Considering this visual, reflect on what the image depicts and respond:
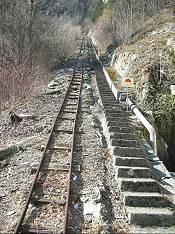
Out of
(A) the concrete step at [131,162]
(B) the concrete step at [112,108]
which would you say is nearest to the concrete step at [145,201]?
(A) the concrete step at [131,162]

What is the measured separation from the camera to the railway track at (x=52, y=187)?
8.22 meters

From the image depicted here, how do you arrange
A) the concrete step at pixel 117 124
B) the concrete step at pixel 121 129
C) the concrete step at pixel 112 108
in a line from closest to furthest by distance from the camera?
the concrete step at pixel 121 129
the concrete step at pixel 117 124
the concrete step at pixel 112 108

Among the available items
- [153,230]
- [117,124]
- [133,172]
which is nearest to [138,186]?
[133,172]

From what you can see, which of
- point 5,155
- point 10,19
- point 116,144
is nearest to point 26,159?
point 5,155

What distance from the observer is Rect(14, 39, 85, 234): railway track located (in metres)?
8.22

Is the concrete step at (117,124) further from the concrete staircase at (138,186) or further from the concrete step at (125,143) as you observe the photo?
the concrete step at (125,143)

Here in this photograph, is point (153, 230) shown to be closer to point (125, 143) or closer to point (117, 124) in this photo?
point (125, 143)

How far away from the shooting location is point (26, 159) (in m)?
12.0

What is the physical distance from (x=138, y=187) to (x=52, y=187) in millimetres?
2014

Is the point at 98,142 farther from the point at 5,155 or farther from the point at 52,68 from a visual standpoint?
the point at 52,68

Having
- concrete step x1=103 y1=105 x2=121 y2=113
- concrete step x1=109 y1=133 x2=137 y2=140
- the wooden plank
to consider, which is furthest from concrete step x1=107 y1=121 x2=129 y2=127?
the wooden plank

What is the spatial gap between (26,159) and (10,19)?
2065 centimetres

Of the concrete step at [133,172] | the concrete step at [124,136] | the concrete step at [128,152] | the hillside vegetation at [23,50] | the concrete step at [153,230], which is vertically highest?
the hillside vegetation at [23,50]

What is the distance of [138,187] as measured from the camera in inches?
395
